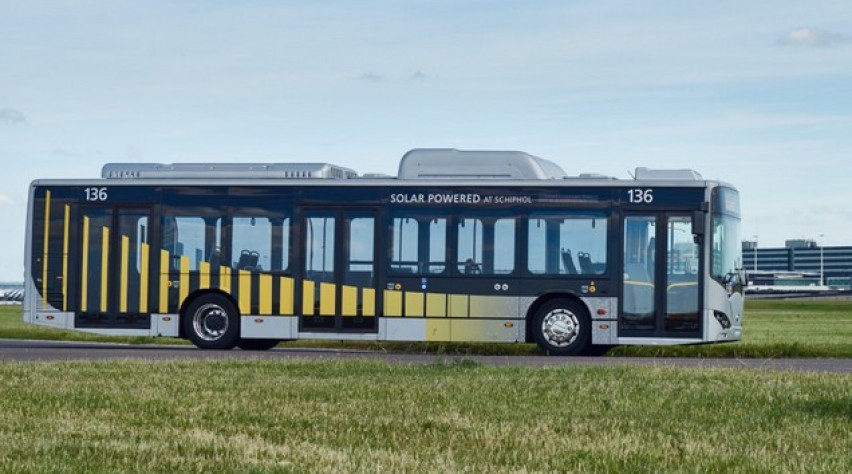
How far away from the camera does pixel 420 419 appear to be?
12602mm

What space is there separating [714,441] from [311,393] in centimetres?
500

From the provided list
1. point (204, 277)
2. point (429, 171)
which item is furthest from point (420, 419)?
point (204, 277)

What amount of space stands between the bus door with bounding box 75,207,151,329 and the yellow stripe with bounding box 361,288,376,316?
397 centimetres

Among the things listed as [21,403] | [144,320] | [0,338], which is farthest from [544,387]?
[0,338]

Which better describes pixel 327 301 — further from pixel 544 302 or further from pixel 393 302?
pixel 544 302

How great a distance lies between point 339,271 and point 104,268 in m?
4.35

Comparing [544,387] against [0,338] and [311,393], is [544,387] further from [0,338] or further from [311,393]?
[0,338]

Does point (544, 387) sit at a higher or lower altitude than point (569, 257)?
lower

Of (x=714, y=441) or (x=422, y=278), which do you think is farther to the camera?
(x=422, y=278)

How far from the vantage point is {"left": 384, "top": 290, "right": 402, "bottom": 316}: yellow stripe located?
25.9 meters

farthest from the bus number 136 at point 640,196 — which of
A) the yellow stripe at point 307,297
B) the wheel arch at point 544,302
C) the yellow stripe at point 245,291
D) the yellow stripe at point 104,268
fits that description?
the yellow stripe at point 104,268

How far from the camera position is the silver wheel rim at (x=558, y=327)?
2558 centimetres

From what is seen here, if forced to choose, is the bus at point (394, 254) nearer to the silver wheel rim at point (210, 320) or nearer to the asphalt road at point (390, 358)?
the silver wheel rim at point (210, 320)

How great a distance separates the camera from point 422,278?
25.8m
